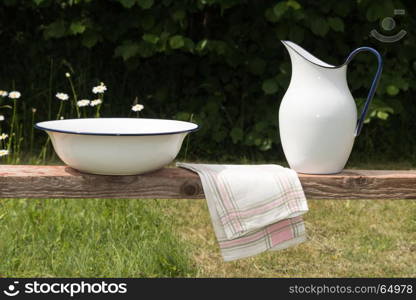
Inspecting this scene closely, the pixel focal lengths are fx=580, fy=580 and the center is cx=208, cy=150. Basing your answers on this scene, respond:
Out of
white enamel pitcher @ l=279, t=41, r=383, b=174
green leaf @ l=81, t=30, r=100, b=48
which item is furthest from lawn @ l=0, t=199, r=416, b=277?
green leaf @ l=81, t=30, r=100, b=48

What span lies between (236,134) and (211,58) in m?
0.51

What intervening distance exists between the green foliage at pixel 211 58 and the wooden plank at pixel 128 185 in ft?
5.80

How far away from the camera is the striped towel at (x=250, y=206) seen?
159 centimetres

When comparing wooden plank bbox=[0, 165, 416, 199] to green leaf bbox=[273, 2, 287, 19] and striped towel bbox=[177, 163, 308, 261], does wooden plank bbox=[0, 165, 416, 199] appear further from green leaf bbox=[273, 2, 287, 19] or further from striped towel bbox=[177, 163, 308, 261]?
green leaf bbox=[273, 2, 287, 19]

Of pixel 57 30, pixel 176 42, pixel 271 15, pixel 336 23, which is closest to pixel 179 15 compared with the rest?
pixel 176 42

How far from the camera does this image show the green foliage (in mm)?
3443

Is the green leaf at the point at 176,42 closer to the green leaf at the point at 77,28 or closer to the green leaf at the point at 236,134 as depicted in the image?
the green leaf at the point at 77,28

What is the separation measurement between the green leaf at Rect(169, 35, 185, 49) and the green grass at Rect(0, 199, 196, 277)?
111 cm

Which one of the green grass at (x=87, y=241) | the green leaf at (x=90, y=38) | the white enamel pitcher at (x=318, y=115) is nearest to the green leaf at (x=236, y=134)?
the green leaf at (x=90, y=38)

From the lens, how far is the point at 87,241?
2.28m

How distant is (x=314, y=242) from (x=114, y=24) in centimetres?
193

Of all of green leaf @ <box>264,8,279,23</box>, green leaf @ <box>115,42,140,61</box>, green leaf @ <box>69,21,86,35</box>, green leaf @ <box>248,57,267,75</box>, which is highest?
green leaf @ <box>264,8,279,23</box>

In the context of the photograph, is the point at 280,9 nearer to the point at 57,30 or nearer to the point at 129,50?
the point at 129,50

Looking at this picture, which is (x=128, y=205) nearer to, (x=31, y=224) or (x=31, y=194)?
(x=31, y=224)
